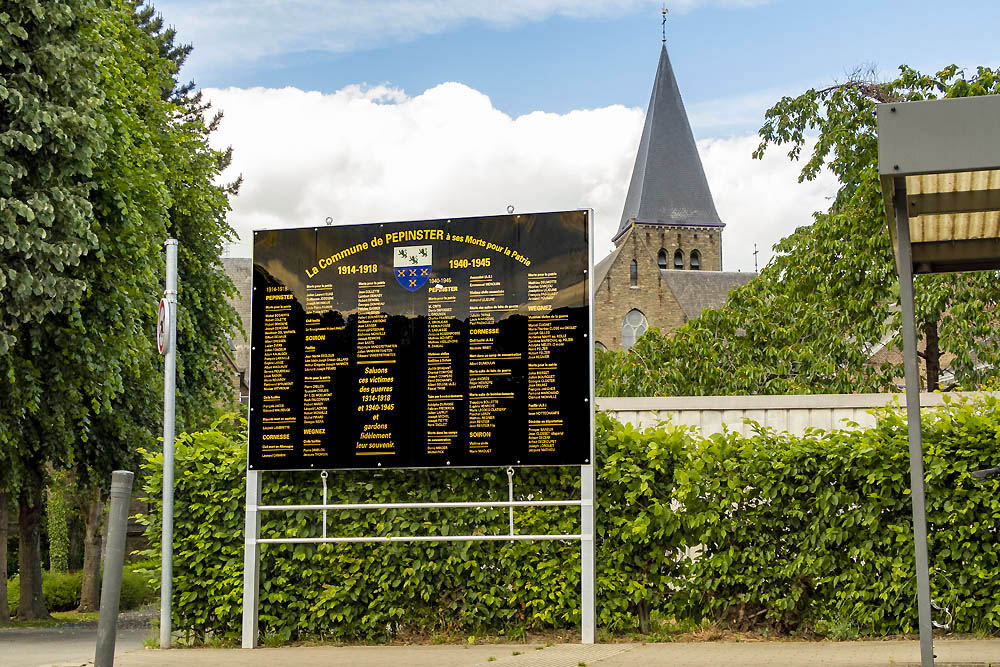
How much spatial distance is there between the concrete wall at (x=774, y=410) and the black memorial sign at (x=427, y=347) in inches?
78.2

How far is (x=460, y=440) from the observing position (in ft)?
32.4

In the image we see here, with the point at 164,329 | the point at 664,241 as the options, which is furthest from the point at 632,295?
the point at 164,329

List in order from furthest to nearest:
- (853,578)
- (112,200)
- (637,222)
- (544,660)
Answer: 1. (637,222)
2. (112,200)
3. (853,578)
4. (544,660)

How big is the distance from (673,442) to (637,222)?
8124 centimetres

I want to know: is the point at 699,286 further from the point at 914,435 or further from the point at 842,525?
the point at 914,435

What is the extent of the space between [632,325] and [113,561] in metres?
70.9

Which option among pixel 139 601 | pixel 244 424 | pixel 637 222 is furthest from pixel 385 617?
pixel 637 222

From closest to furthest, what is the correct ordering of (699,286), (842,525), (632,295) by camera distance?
(842,525), (632,295), (699,286)

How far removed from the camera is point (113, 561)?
18.8ft

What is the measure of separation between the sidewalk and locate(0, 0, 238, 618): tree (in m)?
7.81

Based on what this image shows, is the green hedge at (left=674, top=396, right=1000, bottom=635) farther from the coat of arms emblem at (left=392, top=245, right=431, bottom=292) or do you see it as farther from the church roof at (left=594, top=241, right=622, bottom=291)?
the church roof at (left=594, top=241, right=622, bottom=291)

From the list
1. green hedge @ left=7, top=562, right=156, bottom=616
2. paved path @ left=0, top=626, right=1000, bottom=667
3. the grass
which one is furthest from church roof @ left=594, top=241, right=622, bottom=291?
paved path @ left=0, top=626, right=1000, bottom=667

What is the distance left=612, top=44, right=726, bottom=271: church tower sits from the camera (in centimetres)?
8831

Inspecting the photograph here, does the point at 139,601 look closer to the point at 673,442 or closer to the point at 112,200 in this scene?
the point at 112,200
